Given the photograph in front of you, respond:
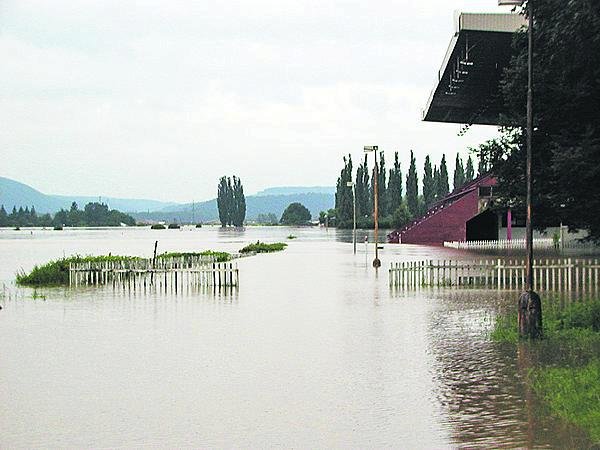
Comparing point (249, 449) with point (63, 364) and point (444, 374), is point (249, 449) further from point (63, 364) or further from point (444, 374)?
point (63, 364)

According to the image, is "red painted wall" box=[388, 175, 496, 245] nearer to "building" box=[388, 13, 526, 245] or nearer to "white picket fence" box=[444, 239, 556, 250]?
"building" box=[388, 13, 526, 245]

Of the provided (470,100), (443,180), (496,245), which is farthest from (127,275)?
(443,180)

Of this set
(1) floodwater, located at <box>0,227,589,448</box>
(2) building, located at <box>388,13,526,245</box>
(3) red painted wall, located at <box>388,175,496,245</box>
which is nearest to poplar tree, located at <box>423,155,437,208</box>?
(2) building, located at <box>388,13,526,245</box>

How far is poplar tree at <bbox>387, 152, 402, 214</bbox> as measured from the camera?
517 feet

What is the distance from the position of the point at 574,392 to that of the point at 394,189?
147 m

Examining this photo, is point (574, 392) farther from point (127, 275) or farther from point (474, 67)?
point (474, 67)

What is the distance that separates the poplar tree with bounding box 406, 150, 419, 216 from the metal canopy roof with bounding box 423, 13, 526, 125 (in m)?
71.1

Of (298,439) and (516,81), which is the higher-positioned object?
(516,81)

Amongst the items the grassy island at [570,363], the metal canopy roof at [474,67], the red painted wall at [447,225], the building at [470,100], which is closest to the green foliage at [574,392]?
the grassy island at [570,363]

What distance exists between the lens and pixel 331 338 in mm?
19047

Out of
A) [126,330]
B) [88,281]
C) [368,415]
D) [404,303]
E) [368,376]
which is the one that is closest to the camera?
[368,415]

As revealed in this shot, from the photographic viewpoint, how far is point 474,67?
54688mm

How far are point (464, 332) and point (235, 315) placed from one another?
6853 millimetres

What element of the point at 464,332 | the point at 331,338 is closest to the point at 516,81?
the point at 464,332
